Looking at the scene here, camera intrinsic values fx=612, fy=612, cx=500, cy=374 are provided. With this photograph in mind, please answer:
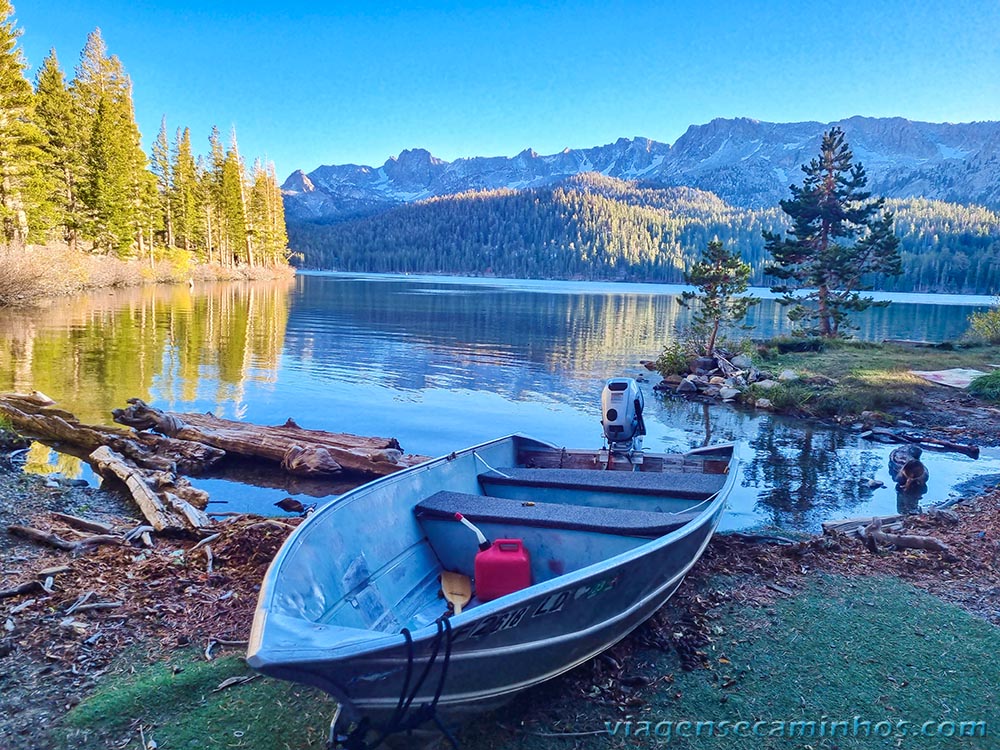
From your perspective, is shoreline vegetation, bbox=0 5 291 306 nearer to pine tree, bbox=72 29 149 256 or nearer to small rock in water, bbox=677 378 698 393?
pine tree, bbox=72 29 149 256

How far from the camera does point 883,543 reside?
7.40 m

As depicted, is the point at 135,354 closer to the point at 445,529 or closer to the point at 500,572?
the point at 445,529

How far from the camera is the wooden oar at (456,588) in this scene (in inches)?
195

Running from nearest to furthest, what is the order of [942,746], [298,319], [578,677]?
[942,746] < [578,677] < [298,319]

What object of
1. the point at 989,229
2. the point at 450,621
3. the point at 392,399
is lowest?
the point at 392,399

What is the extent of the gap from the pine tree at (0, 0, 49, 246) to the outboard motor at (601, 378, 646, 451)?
1357 inches

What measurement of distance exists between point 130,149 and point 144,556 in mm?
58456

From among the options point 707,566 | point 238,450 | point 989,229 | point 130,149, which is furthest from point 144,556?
point 989,229

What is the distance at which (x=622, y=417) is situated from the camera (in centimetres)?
866

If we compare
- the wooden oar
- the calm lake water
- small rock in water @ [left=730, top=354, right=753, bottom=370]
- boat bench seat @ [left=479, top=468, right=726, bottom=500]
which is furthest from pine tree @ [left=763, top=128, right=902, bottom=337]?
the wooden oar

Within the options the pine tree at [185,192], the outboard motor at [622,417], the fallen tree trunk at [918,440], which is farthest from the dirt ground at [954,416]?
the pine tree at [185,192]

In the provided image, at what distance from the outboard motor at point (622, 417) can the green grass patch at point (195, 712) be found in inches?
220

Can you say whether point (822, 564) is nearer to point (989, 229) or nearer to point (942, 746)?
point (942, 746)

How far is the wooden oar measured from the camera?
4965mm
